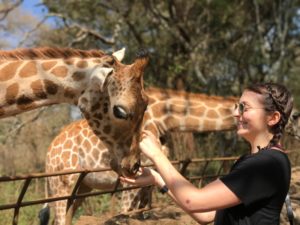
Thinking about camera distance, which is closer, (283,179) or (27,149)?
(283,179)

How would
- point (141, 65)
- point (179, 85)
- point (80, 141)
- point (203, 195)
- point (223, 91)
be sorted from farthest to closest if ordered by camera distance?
point (223, 91)
point (179, 85)
point (80, 141)
point (141, 65)
point (203, 195)

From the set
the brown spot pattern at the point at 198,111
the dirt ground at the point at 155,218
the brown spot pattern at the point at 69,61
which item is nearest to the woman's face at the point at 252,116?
the brown spot pattern at the point at 69,61

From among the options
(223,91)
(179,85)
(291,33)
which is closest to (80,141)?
(179,85)

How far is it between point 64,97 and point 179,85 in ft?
26.7

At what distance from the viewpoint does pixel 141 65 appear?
10.6 feet

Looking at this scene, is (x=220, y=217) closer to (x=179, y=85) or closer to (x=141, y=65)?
(x=141, y=65)

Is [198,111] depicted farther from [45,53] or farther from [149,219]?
[45,53]

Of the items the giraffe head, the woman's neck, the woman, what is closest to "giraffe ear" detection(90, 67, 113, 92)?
the giraffe head

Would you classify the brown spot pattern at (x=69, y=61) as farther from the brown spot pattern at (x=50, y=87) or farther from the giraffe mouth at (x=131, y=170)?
the giraffe mouth at (x=131, y=170)

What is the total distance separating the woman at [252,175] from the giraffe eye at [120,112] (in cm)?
100

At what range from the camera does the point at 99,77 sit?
10.6 ft

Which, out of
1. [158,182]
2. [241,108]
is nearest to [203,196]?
[241,108]

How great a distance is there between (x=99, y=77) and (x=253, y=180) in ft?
5.12

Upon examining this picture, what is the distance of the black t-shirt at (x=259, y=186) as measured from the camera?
6.26ft
